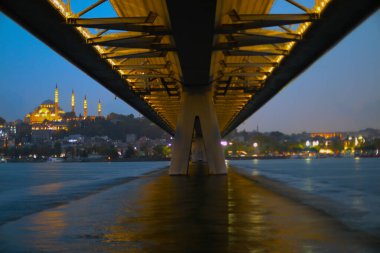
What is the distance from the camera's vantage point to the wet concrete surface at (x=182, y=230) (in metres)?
12.1

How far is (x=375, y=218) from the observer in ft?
59.3

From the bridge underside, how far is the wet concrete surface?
651 cm

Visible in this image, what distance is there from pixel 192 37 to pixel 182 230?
1060 cm

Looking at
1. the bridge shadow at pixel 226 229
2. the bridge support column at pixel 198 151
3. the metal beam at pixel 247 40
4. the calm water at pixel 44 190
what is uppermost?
the metal beam at pixel 247 40

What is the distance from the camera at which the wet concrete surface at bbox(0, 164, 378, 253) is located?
12094 mm

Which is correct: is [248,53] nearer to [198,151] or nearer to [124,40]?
[124,40]

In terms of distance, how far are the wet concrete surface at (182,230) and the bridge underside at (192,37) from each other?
651 cm

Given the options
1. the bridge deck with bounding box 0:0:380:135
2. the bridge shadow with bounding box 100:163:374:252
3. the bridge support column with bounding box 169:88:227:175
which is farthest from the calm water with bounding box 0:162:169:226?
the bridge deck with bounding box 0:0:380:135

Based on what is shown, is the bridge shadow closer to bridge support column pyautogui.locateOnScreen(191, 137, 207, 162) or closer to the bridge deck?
the bridge deck

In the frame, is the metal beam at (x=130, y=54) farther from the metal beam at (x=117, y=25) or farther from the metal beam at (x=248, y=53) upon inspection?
the metal beam at (x=117, y=25)

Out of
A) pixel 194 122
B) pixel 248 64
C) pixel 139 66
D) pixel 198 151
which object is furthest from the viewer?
pixel 198 151

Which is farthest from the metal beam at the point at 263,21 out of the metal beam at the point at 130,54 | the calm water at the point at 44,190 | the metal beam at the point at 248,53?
the calm water at the point at 44,190

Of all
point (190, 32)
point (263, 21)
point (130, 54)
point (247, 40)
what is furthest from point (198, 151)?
point (190, 32)

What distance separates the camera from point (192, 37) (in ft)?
77.5
